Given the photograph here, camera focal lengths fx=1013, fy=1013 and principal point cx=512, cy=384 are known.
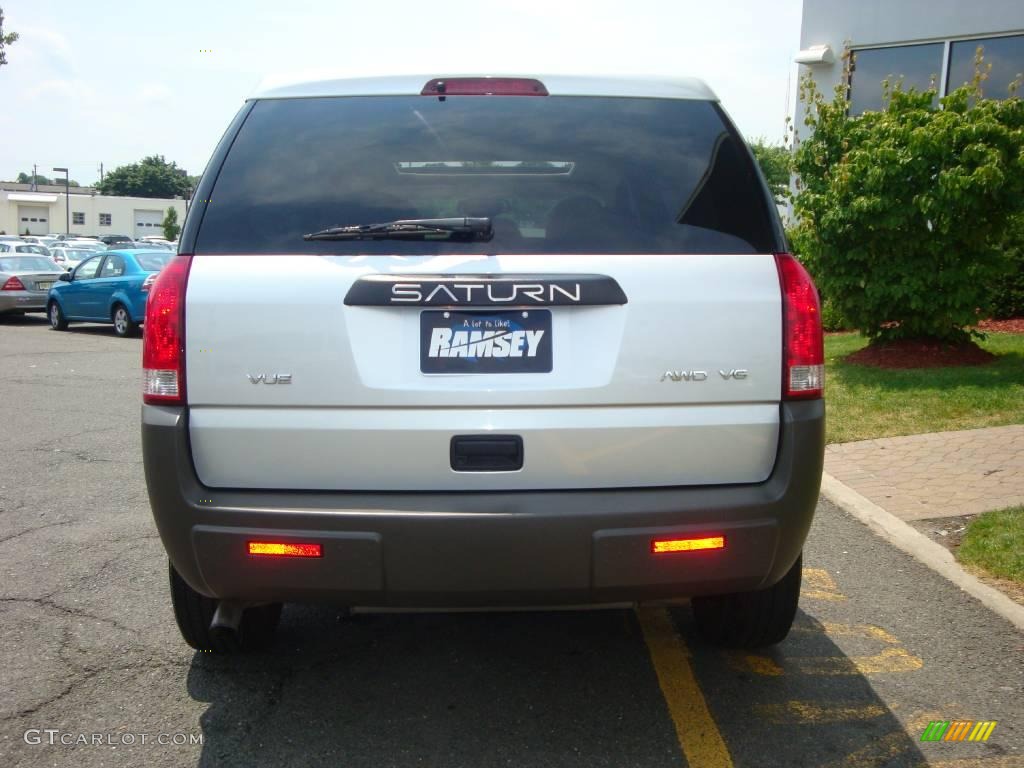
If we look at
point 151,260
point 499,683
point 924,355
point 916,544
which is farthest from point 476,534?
point 151,260

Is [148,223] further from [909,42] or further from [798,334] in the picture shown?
[798,334]

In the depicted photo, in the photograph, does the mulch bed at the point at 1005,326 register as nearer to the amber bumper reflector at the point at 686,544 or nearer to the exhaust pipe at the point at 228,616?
the amber bumper reflector at the point at 686,544

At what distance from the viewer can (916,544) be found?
17.9ft

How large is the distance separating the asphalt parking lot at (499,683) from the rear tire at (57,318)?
15.6 meters

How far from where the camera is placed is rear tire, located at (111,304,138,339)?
17578mm

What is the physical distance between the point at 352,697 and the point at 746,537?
1.50 metres

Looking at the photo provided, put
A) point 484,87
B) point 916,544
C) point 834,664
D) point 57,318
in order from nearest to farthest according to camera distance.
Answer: point 484,87
point 834,664
point 916,544
point 57,318

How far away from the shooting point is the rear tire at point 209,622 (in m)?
3.52

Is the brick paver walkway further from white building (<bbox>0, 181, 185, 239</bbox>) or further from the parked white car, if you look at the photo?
white building (<bbox>0, 181, 185, 239</bbox>)

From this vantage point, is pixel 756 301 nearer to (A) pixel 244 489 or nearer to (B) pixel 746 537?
(B) pixel 746 537

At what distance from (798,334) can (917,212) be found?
737cm

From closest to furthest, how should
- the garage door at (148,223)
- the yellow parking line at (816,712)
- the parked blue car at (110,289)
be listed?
1. the yellow parking line at (816,712)
2. the parked blue car at (110,289)
3. the garage door at (148,223)

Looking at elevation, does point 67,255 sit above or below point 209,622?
above

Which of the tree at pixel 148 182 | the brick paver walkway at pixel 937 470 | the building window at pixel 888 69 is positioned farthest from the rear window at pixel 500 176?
the tree at pixel 148 182
